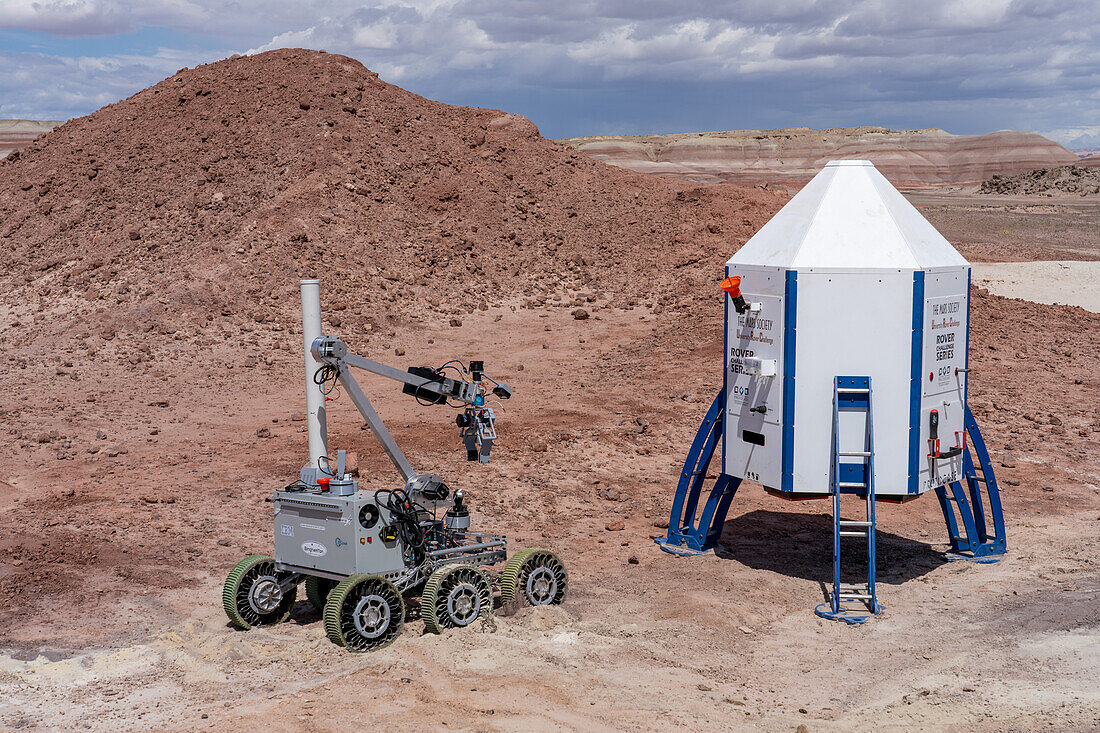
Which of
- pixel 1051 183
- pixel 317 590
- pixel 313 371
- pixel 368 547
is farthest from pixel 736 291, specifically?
pixel 1051 183

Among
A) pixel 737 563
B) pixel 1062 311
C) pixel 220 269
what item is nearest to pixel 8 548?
pixel 737 563

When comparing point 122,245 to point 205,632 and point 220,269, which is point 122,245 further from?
point 205,632

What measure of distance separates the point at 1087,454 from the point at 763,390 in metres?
8.25

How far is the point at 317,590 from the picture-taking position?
979cm

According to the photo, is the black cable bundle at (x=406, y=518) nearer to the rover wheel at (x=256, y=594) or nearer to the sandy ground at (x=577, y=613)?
the sandy ground at (x=577, y=613)

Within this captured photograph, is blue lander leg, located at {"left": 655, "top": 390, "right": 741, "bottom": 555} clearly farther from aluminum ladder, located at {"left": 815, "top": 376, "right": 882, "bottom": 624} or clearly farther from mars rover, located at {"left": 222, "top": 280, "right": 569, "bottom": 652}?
mars rover, located at {"left": 222, "top": 280, "right": 569, "bottom": 652}

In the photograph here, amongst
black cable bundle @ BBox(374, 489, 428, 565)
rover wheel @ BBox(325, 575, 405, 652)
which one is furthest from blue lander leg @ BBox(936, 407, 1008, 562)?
rover wheel @ BBox(325, 575, 405, 652)

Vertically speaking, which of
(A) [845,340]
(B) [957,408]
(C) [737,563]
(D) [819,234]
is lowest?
(C) [737,563]

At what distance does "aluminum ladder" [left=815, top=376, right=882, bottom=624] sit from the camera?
Result: 1025cm

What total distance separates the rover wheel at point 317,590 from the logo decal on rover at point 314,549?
2.03ft

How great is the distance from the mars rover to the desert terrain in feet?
0.97

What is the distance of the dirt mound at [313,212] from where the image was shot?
25.8 m

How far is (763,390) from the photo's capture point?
10938 millimetres

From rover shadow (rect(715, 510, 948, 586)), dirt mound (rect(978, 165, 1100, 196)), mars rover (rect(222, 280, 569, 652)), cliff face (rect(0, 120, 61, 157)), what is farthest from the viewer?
cliff face (rect(0, 120, 61, 157))
